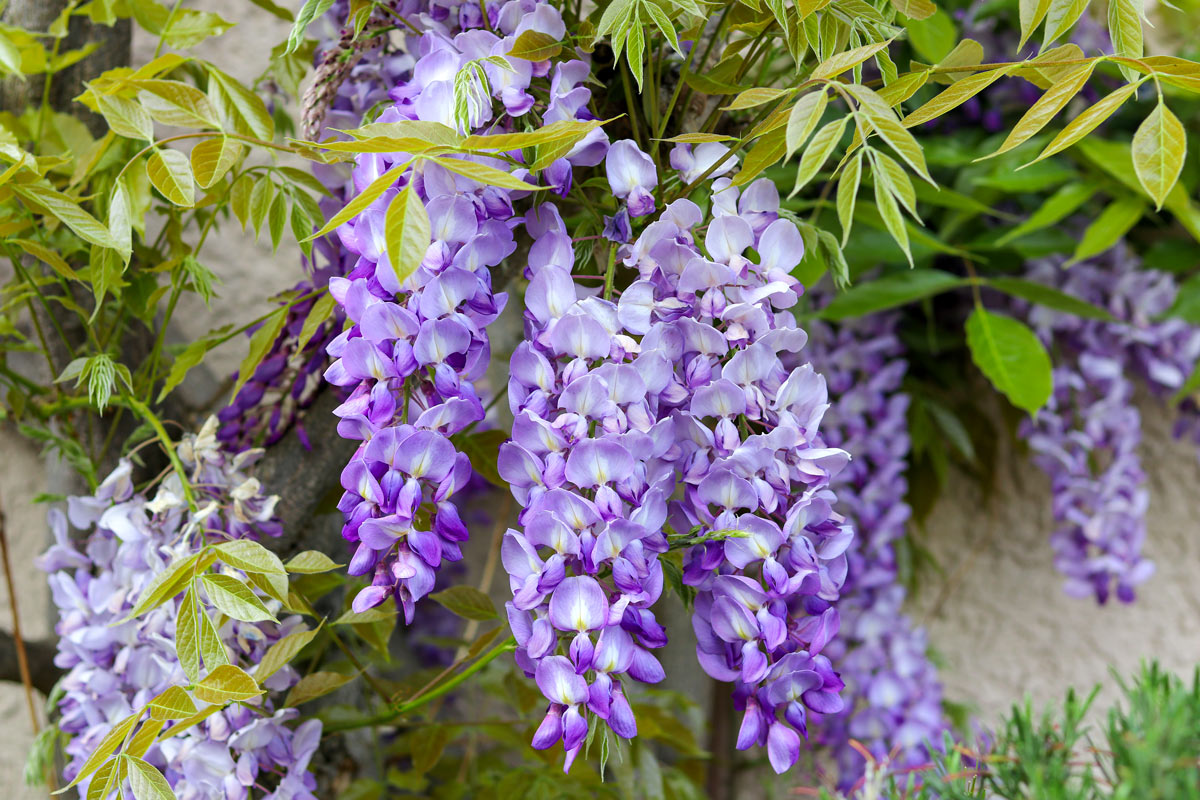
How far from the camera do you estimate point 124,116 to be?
1.59 ft

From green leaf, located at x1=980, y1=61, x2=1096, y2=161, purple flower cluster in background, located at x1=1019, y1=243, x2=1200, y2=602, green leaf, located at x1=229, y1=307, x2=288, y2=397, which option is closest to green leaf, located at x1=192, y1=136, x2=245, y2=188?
green leaf, located at x1=229, y1=307, x2=288, y2=397

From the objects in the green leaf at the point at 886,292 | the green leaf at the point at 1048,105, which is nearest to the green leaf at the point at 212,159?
the green leaf at the point at 1048,105

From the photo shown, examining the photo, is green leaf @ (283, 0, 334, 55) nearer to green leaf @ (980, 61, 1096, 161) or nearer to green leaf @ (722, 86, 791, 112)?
green leaf @ (722, 86, 791, 112)

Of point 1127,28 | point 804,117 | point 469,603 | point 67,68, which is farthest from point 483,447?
point 67,68

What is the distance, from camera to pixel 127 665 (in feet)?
1.88

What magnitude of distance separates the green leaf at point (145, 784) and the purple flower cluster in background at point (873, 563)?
71 centimetres

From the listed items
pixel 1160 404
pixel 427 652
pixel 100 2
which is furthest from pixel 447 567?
pixel 1160 404

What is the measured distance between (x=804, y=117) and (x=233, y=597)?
0.34m

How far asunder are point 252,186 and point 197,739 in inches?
13.3

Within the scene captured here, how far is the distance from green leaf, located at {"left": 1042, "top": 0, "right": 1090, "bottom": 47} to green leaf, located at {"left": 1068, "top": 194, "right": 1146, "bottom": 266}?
0.54 meters

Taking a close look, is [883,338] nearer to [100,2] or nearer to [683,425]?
[683,425]

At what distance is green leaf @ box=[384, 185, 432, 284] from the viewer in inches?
13.3

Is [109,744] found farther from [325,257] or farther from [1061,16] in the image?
[1061,16]

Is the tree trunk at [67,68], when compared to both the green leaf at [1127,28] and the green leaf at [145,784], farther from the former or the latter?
the green leaf at [1127,28]
